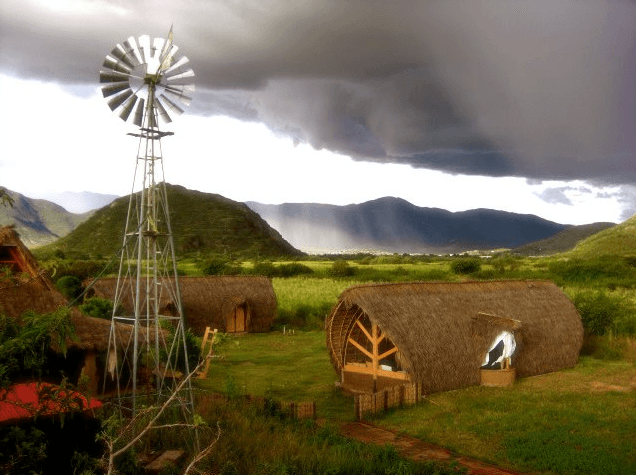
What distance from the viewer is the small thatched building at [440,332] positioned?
17266mm

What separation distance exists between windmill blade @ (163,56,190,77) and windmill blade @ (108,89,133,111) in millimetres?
903

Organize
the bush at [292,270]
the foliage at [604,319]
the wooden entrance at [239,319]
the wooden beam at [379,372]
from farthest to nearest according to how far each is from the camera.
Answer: the bush at [292,270]
the wooden entrance at [239,319]
the foliage at [604,319]
the wooden beam at [379,372]

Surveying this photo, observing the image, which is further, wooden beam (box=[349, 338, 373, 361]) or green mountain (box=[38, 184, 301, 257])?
green mountain (box=[38, 184, 301, 257])

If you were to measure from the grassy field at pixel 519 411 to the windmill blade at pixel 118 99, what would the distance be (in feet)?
A: 18.6

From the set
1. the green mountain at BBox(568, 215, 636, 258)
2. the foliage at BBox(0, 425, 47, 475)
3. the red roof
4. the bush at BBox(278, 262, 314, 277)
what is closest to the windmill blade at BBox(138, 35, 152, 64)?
the red roof

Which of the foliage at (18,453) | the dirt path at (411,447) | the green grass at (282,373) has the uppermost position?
the foliage at (18,453)

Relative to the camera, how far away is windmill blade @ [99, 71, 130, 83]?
1283 centimetres

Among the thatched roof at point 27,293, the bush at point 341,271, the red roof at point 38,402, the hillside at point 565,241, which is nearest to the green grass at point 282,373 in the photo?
the thatched roof at point 27,293

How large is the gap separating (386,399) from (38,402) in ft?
36.1

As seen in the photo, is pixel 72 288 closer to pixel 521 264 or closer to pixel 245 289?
pixel 245 289

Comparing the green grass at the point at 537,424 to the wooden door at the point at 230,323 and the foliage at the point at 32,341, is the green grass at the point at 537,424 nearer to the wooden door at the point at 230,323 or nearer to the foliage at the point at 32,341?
the foliage at the point at 32,341

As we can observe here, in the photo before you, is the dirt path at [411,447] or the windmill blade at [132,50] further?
the windmill blade at [132,50]

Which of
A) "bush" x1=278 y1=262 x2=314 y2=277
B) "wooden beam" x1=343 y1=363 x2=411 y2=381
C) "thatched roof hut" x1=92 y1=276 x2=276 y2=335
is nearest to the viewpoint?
"wooden beam" x1=343 y1=363 x2=411 y2=381

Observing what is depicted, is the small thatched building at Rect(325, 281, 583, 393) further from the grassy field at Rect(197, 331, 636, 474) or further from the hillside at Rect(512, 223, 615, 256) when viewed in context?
the hillside at Rect(512, 223, 615, 256)
